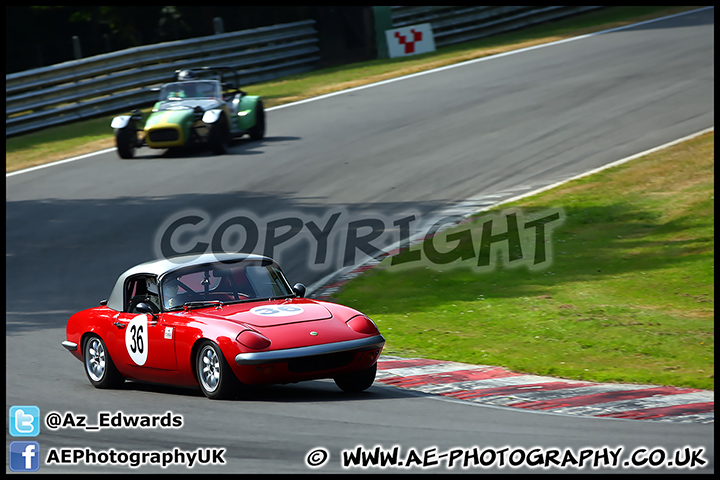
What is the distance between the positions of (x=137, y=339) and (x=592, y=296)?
18.9 feet

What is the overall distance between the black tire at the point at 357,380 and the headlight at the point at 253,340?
2.87 ft

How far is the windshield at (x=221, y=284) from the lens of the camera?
8805 mm

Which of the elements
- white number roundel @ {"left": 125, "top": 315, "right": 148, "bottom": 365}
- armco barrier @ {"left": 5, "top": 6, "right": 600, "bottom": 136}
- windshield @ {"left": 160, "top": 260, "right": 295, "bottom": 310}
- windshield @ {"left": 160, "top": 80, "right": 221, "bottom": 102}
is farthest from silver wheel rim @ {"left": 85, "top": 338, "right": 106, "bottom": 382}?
armco barrier @ {"left": 5, "top": 6, "right": 600, "bottom": 136}

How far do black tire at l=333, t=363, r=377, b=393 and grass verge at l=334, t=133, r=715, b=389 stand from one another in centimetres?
144

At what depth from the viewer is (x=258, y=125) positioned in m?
22.0

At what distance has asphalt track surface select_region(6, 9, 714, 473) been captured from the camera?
652cm

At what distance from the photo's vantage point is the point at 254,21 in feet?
110

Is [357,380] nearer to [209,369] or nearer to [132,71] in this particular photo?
[209,369]

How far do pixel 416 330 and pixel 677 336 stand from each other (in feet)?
9.36

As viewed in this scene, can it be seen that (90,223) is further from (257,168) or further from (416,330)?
(416,330)

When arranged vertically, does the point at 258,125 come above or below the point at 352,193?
above

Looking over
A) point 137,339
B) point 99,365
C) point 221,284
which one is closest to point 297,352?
point 221,284

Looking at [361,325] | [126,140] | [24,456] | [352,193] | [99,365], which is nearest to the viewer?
[24,456]

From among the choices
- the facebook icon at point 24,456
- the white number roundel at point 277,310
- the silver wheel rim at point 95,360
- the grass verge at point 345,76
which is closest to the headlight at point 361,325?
the white number roundel at point 277,310
